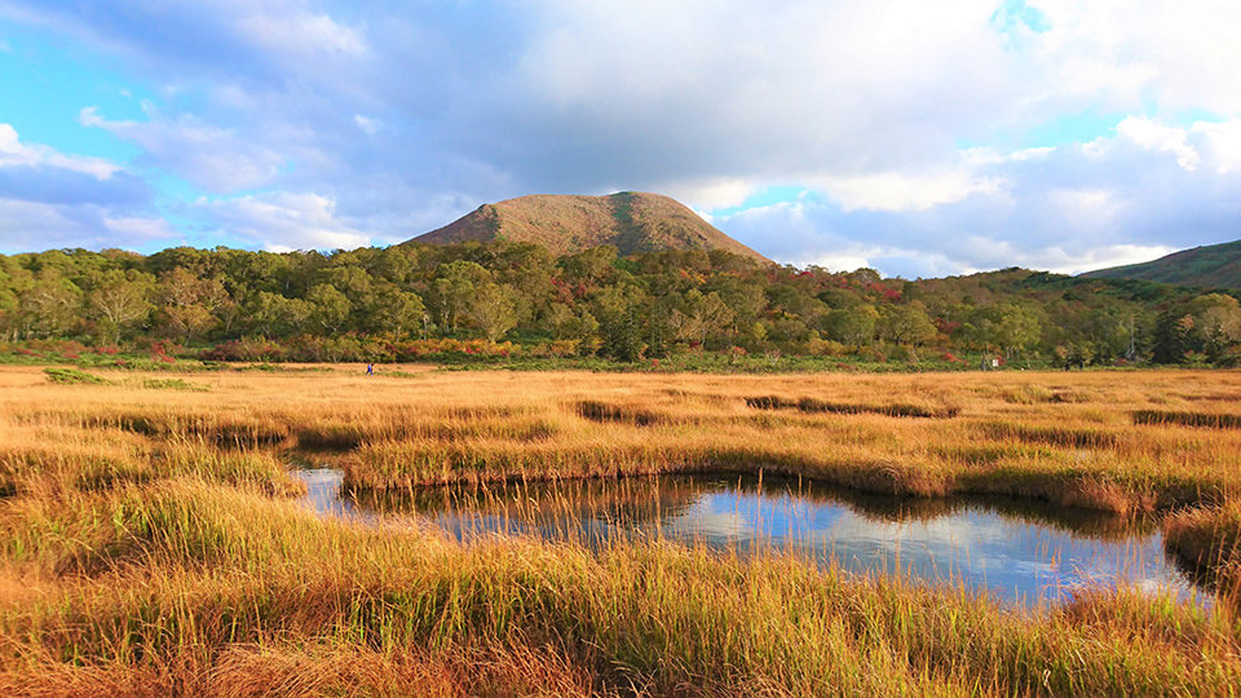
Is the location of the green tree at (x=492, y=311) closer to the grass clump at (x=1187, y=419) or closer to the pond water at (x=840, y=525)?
the pond water at (x=840, y=525)

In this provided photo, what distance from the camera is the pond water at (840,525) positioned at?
301 inches

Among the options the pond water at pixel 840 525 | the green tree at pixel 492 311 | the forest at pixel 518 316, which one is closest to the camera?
the pond water at pixel 840 525

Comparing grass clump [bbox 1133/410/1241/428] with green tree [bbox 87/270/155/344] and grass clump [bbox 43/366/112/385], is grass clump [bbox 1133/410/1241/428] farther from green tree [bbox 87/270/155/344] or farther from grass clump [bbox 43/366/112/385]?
green tree [bbox 87/270/155/344]

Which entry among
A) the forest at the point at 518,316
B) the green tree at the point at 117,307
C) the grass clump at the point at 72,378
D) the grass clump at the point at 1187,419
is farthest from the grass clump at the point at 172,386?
the green tree at the point at 117,307

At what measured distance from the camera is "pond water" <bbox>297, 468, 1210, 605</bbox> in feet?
25.1

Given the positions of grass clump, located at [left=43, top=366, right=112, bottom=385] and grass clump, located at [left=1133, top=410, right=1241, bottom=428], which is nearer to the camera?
grass clump, located at [left=1133, top=410, right=1241, bottom=428]

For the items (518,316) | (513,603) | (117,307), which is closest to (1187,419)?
(513,603)

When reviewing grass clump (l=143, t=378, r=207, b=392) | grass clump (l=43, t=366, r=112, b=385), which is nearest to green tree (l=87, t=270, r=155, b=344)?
grass clump (l=43, t=366, r=112, b=385)

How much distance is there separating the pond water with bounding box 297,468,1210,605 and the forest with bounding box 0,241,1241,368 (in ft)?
140

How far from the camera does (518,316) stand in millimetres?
84938

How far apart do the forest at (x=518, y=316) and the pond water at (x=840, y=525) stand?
42.8 meters

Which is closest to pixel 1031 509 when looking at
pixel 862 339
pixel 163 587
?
pixel 163 587

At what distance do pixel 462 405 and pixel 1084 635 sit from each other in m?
16.5

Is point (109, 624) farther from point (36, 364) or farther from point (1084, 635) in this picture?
point (36, 364)
